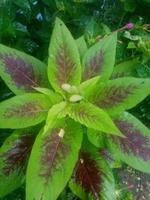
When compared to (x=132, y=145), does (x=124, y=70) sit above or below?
above

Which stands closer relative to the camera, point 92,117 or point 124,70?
point 92,117

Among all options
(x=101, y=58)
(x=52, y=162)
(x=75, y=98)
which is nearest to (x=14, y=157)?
(x=52, y=162)

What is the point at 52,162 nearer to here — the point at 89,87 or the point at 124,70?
the point at 89,87

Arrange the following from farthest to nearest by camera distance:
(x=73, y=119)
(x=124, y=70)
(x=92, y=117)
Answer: (x=124, y=70)
(x=73, y=119)
(x=92, y=117)

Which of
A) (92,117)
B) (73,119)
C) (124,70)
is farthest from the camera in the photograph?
(124,70)

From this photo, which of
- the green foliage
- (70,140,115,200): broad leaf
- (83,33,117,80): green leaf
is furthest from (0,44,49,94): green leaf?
(70,140,115,200): broad leaf

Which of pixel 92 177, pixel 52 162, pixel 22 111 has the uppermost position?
pixel 22 111

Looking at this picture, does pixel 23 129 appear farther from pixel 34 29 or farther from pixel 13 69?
pixel 34 29
